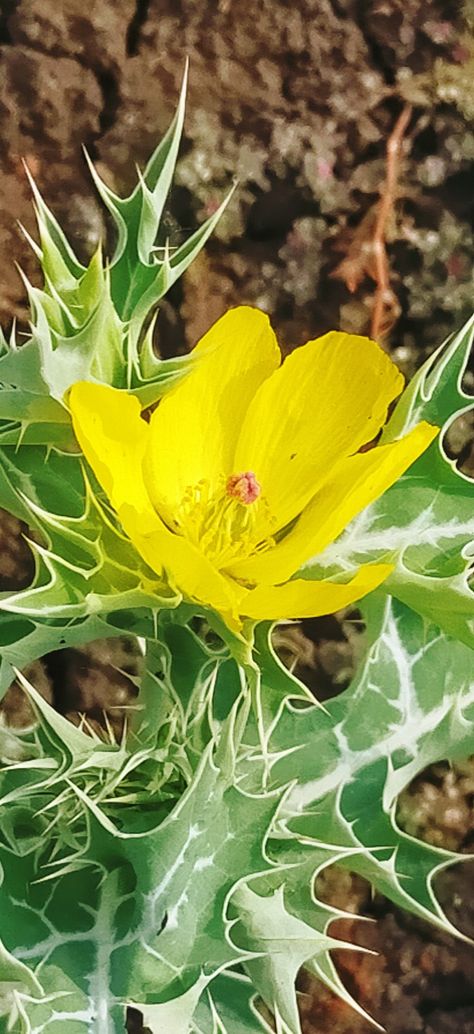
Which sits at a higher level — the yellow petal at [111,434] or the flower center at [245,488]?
the yellow petal at [111,434]

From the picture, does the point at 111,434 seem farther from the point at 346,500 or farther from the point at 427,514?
the point at 427,514

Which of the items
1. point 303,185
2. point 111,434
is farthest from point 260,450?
point 303,185

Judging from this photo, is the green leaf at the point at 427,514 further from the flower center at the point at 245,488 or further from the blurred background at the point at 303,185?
the blurred background at the point at 303,185

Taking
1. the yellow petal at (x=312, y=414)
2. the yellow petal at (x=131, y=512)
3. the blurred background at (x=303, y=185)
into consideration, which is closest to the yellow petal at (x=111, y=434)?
the yellow petal at (x=131, y=512)

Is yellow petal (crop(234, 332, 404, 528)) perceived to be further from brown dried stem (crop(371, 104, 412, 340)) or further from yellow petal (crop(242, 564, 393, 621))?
brown dried stem (crop(371, 104, 412, 340))

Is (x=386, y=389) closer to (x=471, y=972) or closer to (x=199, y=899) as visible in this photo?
(x=199, y=899)
